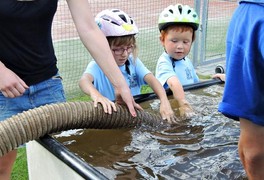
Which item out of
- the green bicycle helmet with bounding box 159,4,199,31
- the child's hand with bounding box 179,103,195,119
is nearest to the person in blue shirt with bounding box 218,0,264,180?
the child's hand with bounding box 179,103,195,119

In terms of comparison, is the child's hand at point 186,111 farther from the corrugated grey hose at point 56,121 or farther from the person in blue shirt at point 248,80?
the person in blue shirt at point 248,80

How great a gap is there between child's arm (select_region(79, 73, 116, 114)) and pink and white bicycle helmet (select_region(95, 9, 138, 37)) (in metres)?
0.28

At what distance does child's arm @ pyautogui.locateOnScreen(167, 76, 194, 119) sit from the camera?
2.51 m

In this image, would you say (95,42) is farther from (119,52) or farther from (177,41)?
(177,41)

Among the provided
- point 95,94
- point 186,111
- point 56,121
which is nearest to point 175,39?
point 186,111

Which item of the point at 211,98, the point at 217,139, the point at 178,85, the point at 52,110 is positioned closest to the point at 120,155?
the point at 52,110

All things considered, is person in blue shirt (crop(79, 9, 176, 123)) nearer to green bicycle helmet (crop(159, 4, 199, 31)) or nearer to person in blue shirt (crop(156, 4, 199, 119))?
person in blue shirt (crop(156, 4, 199, 119))

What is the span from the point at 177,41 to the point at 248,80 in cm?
169

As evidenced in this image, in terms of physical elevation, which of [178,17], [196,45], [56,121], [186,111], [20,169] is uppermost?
[178,17]

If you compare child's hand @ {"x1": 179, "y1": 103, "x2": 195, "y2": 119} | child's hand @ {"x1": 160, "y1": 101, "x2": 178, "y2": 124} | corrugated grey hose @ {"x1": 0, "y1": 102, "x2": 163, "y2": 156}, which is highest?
corrugated grey hose @ {"x1": 0, "y1": 102, "x2": 163, "y2": 156}

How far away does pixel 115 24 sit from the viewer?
98.2 inches

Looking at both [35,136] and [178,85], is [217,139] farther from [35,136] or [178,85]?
[35,136]

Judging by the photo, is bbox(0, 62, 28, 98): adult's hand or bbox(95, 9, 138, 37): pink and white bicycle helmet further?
bbox(95, 9, 138, 37): pink and white bicycle helmet

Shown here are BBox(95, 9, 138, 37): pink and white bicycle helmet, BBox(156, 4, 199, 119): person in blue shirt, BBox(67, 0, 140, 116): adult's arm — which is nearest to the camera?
BBox(67, 0, 140, 116): adult's arm
